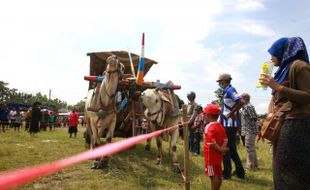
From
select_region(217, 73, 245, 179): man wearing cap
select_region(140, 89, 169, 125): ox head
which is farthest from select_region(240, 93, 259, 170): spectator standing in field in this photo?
select_region(140, 89, 169, 125): ox head

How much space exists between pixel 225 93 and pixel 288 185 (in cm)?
387

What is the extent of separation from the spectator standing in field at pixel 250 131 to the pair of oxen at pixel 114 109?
5.84 ft

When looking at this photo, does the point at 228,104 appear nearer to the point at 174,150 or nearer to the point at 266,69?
the point at 174,150

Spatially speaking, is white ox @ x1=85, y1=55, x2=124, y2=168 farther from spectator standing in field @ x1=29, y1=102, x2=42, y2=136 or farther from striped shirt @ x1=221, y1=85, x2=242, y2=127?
spectator standing in field @ x1=29, y1=102, x2=42, y2=136

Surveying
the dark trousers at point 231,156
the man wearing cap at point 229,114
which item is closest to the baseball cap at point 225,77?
the man wearing cap at point 229,114

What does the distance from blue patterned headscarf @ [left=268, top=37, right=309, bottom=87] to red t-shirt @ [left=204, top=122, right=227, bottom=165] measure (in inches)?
71.3

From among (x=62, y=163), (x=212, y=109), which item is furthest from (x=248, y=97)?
(x=62, y=163)

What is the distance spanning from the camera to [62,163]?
2102mm

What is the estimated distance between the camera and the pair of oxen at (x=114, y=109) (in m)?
7.40

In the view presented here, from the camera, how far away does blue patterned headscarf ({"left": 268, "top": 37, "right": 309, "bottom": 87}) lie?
10.0 feet

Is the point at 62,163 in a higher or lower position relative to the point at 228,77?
lower

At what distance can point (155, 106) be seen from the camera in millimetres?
8320

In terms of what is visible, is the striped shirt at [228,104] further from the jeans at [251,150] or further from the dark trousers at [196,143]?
the dark trousers at [196,143]

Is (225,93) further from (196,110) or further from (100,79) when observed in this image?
(196,110)
